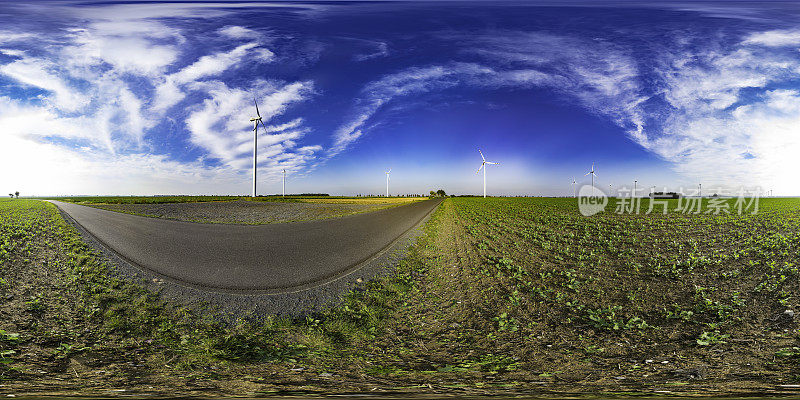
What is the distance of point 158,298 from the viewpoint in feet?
19.9

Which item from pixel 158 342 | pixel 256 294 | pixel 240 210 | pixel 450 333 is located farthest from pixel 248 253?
pixel 240 210

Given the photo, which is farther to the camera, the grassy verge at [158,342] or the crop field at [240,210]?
the crop field at [240,210]

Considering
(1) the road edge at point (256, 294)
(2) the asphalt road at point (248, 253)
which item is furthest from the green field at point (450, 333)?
(2) the asphalt road at point (248, 253)

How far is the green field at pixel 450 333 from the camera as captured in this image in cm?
338

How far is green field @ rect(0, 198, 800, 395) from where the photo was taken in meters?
3.38

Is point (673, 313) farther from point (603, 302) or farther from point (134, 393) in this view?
point (134, 393)

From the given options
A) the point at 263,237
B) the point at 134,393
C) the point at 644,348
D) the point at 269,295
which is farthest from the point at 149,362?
A: the point at 263,237

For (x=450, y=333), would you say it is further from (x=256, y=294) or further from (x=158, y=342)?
(x=158, y=342)

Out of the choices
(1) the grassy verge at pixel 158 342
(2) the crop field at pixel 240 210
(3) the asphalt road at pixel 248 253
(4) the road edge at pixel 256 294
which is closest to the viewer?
(1) the grassy verge at pixel 158 342

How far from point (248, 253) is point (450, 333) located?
23.1 ft

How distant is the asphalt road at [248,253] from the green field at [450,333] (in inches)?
44.8

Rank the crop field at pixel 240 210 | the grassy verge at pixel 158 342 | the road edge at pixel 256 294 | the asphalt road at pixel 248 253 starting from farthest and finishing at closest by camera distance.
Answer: the crop field at pixel 240 210, the asphalt road at pixel 248 253, the road edge at pixel 256 294, the grassy verge at pixel 158 342

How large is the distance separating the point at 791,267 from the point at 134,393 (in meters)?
11.9

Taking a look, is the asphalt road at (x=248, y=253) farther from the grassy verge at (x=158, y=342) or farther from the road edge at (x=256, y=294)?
the grassy verge at (x=158, y=342)
